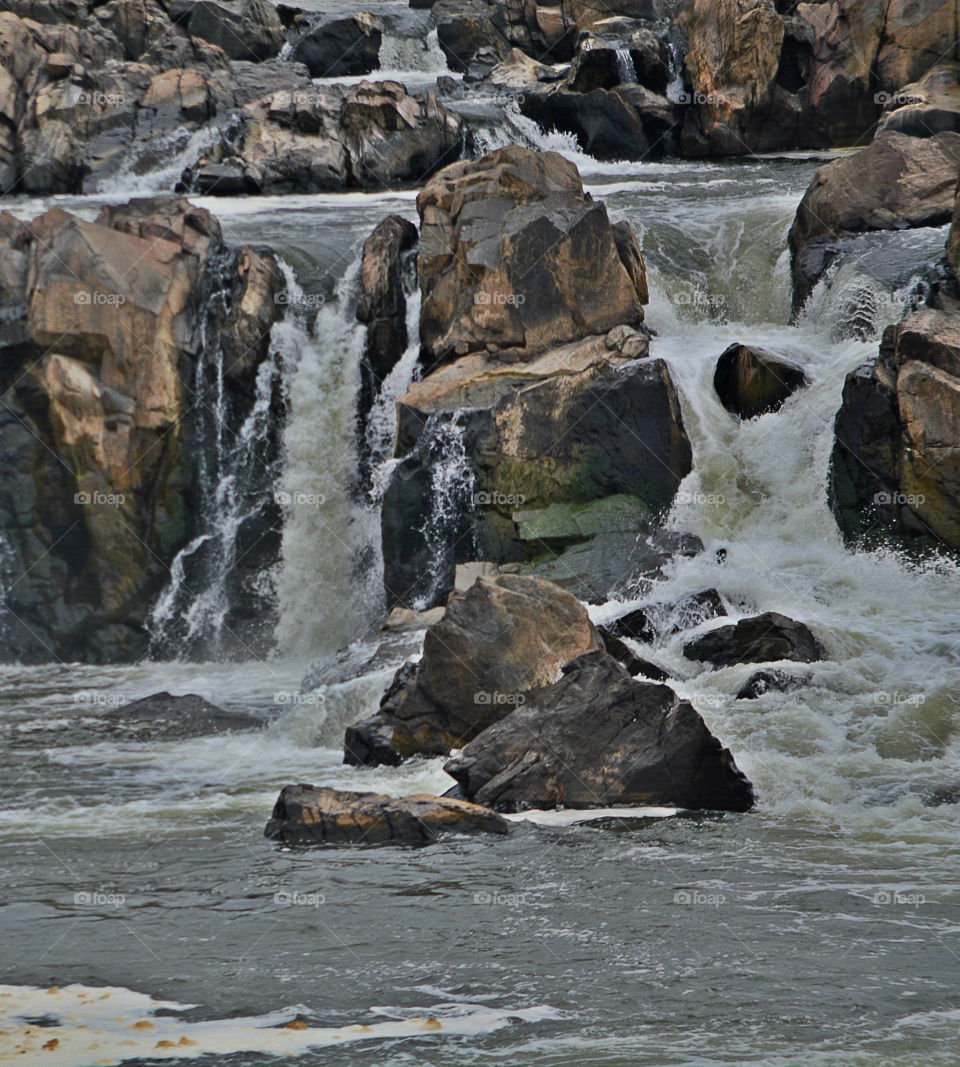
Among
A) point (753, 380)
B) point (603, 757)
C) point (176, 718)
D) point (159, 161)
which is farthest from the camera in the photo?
point (159, 161)

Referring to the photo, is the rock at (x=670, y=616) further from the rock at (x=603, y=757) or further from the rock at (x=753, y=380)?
the rock at (x=753, y=380)

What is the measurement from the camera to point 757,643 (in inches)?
474

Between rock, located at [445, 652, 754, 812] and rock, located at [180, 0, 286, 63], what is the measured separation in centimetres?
2615

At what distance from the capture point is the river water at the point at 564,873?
5164 millimetres

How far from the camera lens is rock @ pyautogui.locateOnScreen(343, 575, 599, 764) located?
10859 millimetres

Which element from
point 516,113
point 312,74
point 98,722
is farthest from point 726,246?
point 312,74

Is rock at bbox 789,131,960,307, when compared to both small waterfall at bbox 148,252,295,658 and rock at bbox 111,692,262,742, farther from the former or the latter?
rock at bbox 111,692,262,742

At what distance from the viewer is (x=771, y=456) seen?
15.7 metres

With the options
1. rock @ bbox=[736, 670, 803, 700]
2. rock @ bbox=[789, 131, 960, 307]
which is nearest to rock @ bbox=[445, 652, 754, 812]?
rock @ bbox=[736, 670, 803, 700]

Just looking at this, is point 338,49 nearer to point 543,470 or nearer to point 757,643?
point 543,470

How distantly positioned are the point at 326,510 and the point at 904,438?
8.04m

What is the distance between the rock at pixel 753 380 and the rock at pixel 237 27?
20.2m

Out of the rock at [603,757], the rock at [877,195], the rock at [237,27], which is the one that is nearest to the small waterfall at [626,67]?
the rock at [237,27]

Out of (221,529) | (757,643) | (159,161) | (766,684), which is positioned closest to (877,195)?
(757,643)
